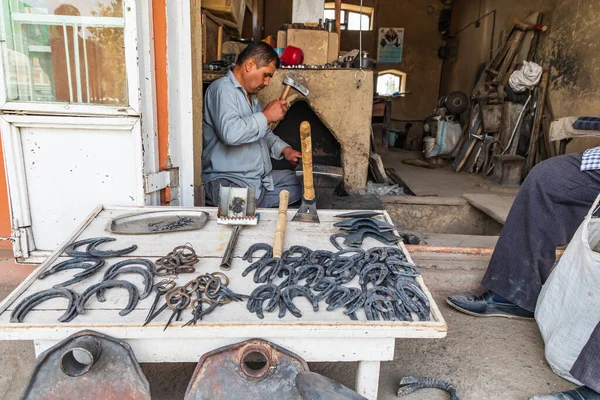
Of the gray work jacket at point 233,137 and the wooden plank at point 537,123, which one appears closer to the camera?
the gray work jacket at point 233,137

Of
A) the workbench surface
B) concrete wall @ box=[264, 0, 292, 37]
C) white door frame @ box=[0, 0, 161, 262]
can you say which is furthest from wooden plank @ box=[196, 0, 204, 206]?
concrete wall @ box=[264, 0, 292, 37]

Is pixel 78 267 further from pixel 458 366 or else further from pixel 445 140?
pixel 445 140

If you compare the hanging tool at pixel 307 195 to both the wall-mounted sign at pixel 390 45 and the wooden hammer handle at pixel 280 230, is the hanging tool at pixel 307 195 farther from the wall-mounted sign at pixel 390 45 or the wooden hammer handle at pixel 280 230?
the wall-mounted sign at pixel 390 45

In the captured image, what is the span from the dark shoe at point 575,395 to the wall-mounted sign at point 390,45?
10.7 m

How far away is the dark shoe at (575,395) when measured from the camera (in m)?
1.62

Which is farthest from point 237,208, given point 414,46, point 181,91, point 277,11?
point 414,46

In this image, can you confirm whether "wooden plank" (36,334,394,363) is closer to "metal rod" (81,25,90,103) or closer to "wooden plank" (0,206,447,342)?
"wooden plank" (0,206,447,342)

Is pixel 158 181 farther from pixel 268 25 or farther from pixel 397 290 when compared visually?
pixel 268 25

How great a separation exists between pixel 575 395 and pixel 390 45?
10.9 meters

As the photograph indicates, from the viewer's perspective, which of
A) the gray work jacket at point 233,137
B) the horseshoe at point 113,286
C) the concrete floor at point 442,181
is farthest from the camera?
the concrete floor at point 442,181

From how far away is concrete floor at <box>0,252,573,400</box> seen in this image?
1729 millimetres

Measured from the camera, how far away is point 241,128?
2.53 meters

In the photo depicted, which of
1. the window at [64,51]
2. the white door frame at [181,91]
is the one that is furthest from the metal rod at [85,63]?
the white door frame at [181,91]

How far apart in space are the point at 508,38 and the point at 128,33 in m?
6.56
